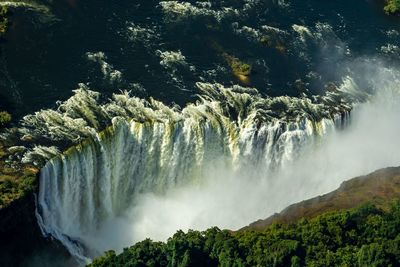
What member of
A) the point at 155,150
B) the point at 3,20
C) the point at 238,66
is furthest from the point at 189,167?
the point at 3,20

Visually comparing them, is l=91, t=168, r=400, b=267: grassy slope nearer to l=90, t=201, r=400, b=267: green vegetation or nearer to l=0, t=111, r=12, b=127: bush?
l=90, t=201, r=400, b=267: green vegetation

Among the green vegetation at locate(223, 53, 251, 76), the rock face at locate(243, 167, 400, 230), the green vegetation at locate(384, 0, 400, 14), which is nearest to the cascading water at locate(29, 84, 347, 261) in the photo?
the green vegetation at locate(223, 53, 251, 76)

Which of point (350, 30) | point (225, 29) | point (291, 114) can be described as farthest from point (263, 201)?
point (350, 30)

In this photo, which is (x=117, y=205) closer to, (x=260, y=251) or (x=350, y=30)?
(x=260, y=251)

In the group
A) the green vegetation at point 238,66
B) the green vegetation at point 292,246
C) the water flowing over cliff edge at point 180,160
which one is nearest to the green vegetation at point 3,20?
the water flowing over cliff edge at point 180,160

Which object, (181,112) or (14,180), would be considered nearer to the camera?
(14,180)

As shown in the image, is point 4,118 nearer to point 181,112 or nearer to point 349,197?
point 181,112

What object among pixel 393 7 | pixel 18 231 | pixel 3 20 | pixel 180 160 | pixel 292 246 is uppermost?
pixel 393 7
